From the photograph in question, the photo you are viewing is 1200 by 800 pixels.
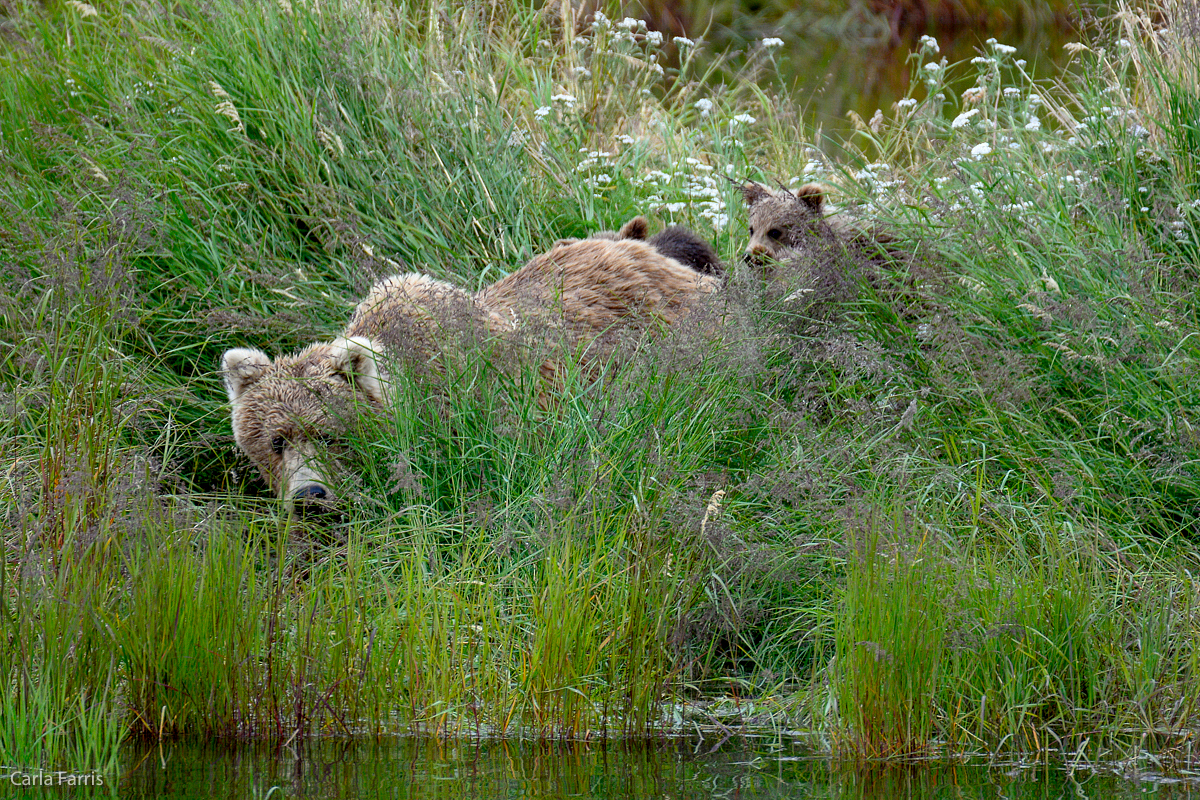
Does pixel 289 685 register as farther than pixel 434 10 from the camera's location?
No

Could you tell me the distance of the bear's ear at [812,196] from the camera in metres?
6.82

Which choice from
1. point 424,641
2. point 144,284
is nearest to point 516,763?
point 424,641

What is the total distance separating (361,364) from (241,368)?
53cm

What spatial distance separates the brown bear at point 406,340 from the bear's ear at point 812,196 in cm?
98

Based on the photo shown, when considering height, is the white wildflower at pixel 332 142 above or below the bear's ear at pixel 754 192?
above

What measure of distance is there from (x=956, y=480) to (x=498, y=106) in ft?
14.3

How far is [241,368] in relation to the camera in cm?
544

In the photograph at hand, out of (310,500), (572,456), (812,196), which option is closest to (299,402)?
(310,500)

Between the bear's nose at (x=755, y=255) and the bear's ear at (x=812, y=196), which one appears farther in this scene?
the bear's ear at (x=812, y=196)

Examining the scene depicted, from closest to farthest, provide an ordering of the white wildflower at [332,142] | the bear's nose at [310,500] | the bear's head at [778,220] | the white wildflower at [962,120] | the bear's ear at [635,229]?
the bear's nose at [310,500] < the bear's head at [778,220] < the white wildflower at [962,120] < the white wildflower at [332,142] < the bear's ear at [635,229]

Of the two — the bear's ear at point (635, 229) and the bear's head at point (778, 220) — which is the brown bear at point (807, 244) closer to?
the bear's head at point (778, 220)

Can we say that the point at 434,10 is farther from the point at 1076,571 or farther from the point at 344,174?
the point at 1076,571

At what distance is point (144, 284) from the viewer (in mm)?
6379

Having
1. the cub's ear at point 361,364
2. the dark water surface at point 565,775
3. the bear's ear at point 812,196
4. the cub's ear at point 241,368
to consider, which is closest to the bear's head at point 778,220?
the bear's ear at point 812,196
